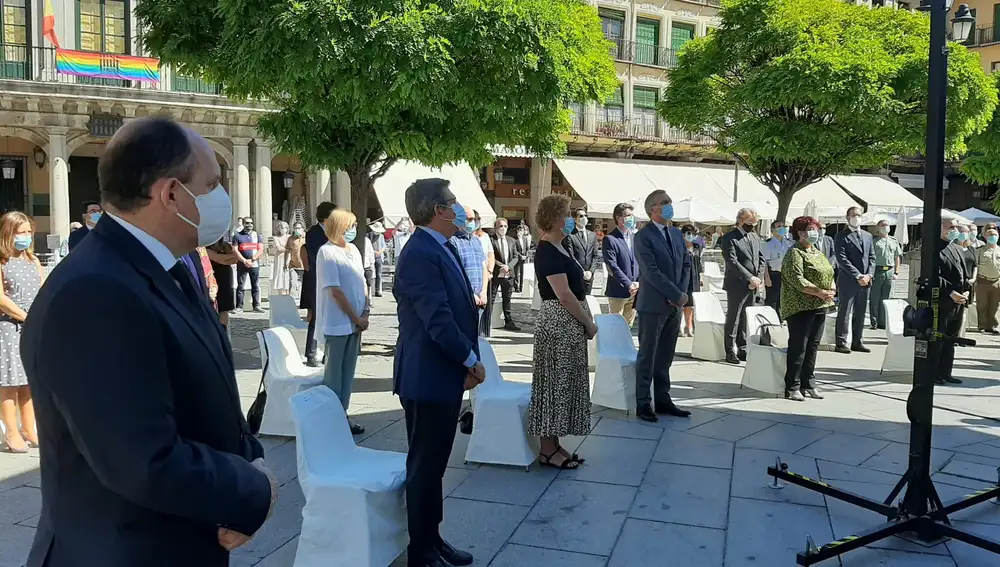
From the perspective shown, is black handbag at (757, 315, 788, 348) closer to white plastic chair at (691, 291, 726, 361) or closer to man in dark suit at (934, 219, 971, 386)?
white plastic chair at (691, 291, 726, 361)

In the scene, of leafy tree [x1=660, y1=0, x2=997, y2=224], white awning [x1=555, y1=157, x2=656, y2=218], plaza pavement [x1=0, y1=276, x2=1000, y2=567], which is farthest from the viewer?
white awning [x1=555, y1=157, x2=656, y2=218]

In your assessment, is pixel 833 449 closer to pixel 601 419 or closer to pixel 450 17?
pixel 601 419

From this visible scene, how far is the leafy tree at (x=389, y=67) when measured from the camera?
310 inches

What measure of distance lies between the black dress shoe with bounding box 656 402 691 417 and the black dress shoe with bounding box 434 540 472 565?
3542mm

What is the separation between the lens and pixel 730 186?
113 ft

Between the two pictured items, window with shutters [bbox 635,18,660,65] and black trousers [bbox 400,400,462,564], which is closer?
black trousers [bbox 400,400,462,564]

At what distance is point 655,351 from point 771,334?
2575 millimetres

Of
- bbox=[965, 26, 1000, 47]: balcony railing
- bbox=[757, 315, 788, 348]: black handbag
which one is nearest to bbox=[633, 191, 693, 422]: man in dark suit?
bbox=[757, 315, 788, 348]: black handbag

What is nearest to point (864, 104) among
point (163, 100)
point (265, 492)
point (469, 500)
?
point (469, 500)

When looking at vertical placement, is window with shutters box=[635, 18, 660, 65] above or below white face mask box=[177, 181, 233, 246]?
above

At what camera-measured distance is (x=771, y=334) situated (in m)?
8.98

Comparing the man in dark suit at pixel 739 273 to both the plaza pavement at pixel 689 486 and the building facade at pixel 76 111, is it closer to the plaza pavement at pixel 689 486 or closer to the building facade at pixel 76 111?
the plaza pavement at pixel 689 486

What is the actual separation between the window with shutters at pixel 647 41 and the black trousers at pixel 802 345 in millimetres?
27603

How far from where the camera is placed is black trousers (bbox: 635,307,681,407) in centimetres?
695
